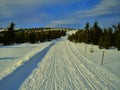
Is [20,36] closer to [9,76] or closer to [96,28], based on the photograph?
[96,28]

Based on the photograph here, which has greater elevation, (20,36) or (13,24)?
(13,24)

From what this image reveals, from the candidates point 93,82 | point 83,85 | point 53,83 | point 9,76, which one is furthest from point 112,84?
point 9,76

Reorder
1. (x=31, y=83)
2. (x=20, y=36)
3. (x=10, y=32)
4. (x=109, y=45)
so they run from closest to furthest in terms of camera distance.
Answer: (x=31, y=83) → (x=109, y=45) → (x=10, y=32) → (x=20, y=36)

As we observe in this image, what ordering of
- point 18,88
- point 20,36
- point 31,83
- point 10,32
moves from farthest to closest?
1. point 20,36
2. point 10,32
3. point 31,83
4. point 18,88

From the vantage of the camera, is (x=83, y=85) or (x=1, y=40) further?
(x=1, y=40)

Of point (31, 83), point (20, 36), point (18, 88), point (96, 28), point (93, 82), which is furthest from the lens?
point (20, 36)

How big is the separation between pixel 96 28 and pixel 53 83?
4614 centimetres

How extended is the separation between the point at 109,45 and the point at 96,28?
1476 centimetres

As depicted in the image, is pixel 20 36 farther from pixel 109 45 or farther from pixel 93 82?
pixel 93 82

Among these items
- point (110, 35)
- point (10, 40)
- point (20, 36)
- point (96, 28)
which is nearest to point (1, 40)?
point (10, 40)

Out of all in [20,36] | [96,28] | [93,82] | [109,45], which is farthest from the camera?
[20,36]

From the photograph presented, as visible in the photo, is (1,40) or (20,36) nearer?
(1,40)

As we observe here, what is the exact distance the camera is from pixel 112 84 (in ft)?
34.2

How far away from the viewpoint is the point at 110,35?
135 ft
